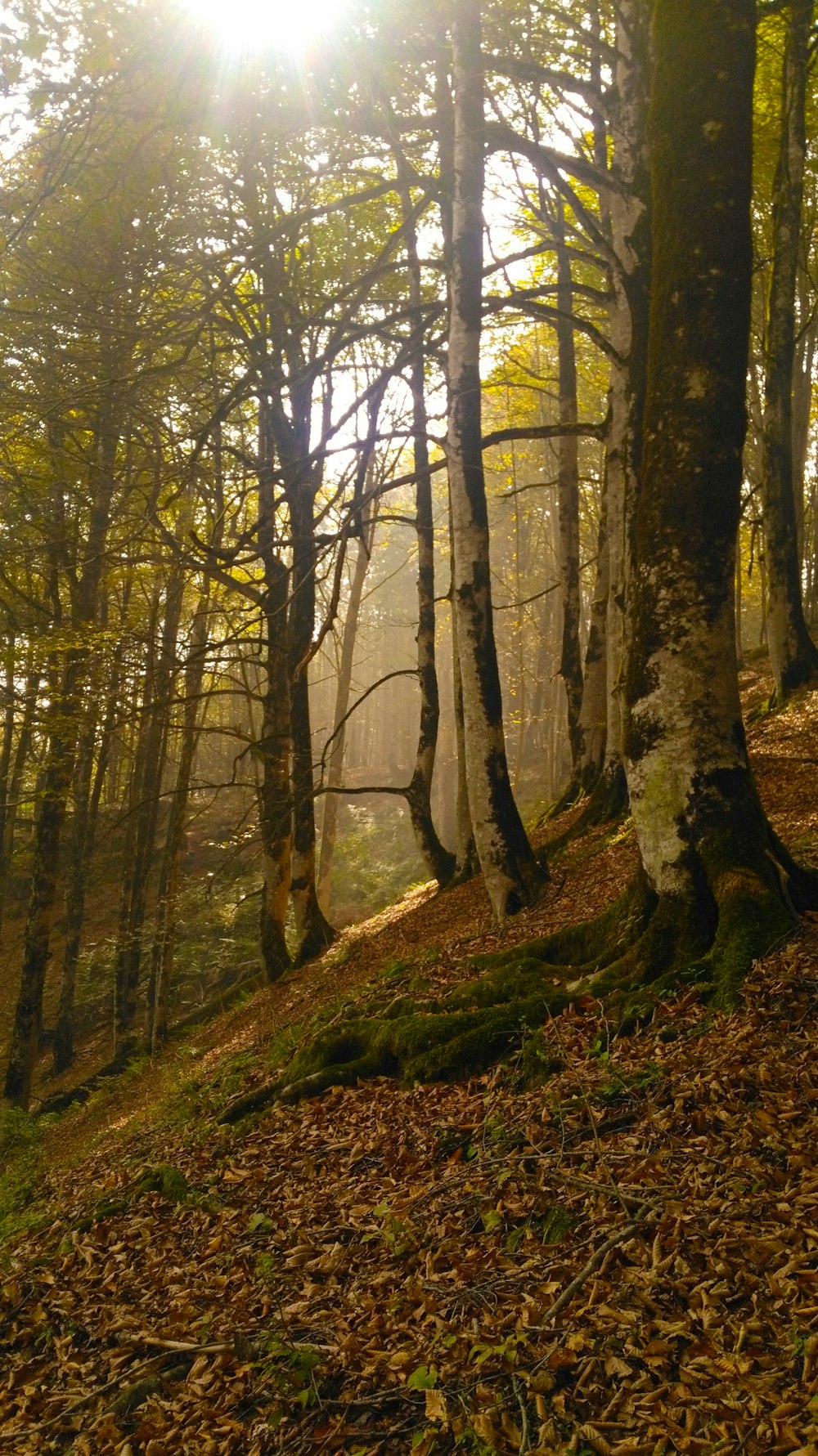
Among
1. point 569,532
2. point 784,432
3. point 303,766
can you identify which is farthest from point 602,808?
point 784,432

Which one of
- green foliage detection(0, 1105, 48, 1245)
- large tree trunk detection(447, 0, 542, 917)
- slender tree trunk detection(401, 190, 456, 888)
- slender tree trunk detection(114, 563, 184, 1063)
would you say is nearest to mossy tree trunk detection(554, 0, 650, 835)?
large tree trunk detection(447, 0, 542, 917)

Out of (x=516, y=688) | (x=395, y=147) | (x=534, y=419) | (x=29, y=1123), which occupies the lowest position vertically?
(x=29, y=1123)

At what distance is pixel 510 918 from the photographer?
30.3ft

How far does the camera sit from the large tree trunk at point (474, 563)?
9.30 m

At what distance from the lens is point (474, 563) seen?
939cm

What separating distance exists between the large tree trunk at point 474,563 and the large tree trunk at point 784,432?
21.5 ft

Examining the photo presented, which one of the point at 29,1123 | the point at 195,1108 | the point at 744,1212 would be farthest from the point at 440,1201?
the point at 29,1123

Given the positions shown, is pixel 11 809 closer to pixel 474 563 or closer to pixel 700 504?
pixel 474 563

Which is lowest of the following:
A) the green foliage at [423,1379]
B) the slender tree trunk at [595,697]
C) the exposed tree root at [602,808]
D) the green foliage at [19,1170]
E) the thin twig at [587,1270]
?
the green foliage at [19,1170]

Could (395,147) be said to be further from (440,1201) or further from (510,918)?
(440,1201)

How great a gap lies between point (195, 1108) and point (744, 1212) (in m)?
5.58

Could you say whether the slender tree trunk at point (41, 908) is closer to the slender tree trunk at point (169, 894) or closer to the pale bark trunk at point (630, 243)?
the slender tree trunk at point (169, 894)

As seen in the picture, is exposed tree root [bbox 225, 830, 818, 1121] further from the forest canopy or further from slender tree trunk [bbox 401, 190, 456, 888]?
slender tree trunk [bbox 401, 190, 456, 888]

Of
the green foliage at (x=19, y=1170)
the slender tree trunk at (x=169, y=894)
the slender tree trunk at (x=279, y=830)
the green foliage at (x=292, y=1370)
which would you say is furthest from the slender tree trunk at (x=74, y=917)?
the green foliage at (x=292, y=1370)
